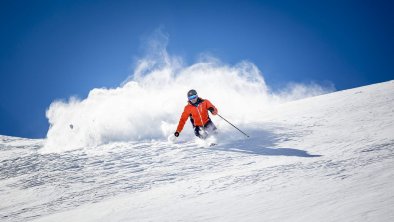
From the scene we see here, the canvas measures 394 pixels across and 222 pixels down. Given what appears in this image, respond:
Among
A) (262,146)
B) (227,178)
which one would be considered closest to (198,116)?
(262,146)

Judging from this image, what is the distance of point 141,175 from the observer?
5.75 m

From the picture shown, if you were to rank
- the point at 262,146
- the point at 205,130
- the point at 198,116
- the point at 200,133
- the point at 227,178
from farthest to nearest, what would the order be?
the point at 198,116 → the point at 205,130 → the point at 200,133 → the point at 262,146 → the point at 227,178

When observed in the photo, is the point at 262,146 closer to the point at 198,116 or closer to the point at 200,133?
the point at 200,133

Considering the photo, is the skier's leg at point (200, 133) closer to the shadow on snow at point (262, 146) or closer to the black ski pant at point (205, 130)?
the black ski pant at point (205, 130)

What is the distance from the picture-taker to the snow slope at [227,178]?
348 cm

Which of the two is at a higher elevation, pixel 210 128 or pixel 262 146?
pixel 210 128

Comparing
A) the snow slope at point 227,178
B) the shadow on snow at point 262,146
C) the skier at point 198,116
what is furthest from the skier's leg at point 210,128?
the shadow on snow at point 262,146

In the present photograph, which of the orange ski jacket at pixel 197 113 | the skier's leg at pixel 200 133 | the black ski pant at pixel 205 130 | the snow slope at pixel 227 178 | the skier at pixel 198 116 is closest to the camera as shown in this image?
the snow slope at pixel 227 178

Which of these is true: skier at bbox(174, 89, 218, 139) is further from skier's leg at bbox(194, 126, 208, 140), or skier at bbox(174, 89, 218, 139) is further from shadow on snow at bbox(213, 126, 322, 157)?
shadow on snow at bbox(213, 126, 322, 157)

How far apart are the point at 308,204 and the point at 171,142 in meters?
5.43

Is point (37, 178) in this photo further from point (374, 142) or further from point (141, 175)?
point (374, 142)

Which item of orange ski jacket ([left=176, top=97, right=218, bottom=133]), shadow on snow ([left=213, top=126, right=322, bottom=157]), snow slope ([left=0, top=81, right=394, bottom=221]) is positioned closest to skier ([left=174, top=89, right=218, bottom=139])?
orange ski jacket ([left=176, top=97, right=218, bottom=133])

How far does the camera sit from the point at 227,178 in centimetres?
485

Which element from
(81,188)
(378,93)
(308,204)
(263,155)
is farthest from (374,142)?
(378,93)
